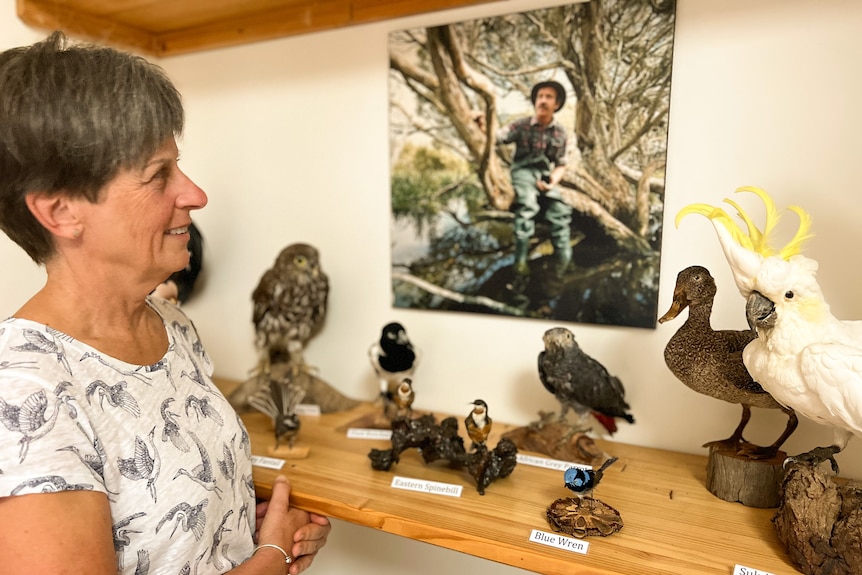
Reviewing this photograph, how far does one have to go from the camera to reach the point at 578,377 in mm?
992

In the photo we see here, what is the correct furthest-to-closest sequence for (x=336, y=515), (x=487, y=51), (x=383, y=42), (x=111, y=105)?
(x=383, y=42) → (x=487, y=51) → (x=336, y=515) → (x=111, y=105)

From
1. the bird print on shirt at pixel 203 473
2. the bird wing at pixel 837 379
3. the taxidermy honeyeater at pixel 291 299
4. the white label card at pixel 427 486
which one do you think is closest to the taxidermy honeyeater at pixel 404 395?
the white label card at pixel 427 486

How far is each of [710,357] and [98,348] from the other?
32.5 inches

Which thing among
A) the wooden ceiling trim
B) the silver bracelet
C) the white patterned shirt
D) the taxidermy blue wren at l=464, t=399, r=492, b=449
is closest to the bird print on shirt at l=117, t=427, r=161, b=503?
the white patterned shirt

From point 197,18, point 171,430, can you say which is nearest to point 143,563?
point 171,430

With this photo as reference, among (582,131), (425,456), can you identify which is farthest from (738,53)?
(425,456)

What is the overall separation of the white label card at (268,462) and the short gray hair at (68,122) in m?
0.51

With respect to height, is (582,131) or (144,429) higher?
(582,131)

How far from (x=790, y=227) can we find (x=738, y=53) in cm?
29

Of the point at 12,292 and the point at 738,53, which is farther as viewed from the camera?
the point at 12,292

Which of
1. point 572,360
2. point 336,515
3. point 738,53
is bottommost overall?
point 336,515

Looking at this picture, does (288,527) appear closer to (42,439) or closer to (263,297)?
(42,439)

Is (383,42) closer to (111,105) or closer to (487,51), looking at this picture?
(487,51)

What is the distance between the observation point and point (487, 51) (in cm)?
111
